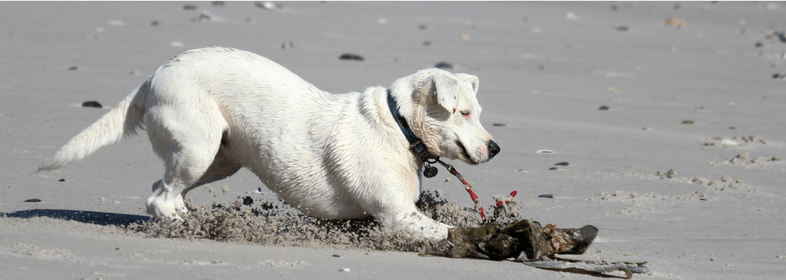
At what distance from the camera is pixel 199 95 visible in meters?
4.95

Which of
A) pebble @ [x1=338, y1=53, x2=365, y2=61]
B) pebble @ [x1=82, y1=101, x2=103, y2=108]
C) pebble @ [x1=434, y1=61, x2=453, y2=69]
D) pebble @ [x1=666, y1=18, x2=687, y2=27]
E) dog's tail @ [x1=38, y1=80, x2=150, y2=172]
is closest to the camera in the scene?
dog's tail @ [x1=38, y1=80, x2=150, y2=172]

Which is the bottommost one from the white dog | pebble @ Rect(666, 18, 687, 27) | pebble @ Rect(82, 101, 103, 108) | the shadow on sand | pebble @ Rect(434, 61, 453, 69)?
the shadow on sand

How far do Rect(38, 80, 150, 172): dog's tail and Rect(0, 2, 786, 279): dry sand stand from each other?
351 mm

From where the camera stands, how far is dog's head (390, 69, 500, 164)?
4.89 meters

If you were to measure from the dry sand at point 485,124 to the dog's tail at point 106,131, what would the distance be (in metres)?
0.35

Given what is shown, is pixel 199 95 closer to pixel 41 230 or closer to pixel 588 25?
pixel 41 230

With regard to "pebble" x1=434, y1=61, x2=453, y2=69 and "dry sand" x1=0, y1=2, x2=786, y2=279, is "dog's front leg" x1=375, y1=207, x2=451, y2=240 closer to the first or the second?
"dry sand" x1=0, y1=2, x2=786, y2=279

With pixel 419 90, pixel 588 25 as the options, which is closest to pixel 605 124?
pixel 419 90

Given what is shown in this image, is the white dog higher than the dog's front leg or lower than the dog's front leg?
higher

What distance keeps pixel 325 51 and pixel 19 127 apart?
4.71m

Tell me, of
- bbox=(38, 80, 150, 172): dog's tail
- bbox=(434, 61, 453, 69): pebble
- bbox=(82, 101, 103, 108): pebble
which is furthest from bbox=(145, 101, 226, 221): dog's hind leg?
bbox=(434, 61, 453, 69): pebble

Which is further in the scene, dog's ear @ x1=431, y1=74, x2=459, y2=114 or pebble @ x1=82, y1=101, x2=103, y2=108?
pebble @ x1=82, y1=101, x2=103, y2=108

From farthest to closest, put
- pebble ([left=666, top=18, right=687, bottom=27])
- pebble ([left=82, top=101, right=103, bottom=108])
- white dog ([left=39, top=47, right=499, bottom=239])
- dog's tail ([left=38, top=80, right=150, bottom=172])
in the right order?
pebble ([left=666, top=18, right=687, bottom=27]), pebble ([left=82, top=101, right=103, bottom=108]), dog's tail ([left=38, top=80, right=150, bottom=172]), white dog ([left=39, top=47, right=499, bottom=239])

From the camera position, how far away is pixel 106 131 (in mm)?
5148
